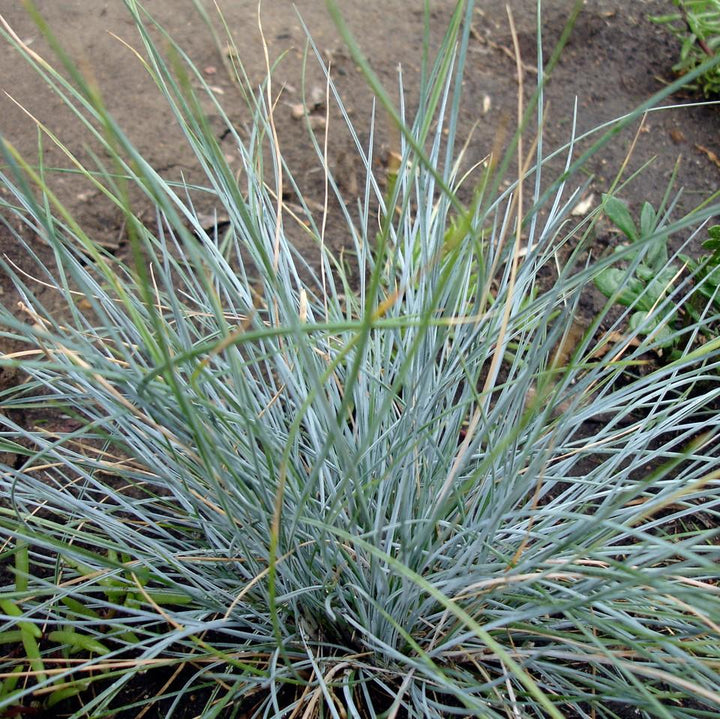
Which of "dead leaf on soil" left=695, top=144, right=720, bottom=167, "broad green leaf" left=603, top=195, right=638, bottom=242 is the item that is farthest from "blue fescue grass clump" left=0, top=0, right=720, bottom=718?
"dead leaf on soil" left=695, top=144, right=720, bottom=167

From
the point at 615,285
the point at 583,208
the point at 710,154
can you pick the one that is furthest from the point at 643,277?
the point at 710,154

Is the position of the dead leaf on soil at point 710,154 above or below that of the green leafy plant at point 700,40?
below

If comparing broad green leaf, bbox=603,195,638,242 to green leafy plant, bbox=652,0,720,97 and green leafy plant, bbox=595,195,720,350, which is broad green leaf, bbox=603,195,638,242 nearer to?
green leafy plant, bbox=595,195,720,350

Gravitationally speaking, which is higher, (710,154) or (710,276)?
(710,276)

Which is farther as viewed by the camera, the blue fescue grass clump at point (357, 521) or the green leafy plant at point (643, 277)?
the green leafy plant at point (643, 277)

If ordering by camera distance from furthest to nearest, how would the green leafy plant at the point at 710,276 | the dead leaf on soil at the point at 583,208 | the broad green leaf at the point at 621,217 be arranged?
the dead leaf on soil at the point at 583,208, the broad green leaf at the point at 621,217, the green leafy plant at the point at 710,276

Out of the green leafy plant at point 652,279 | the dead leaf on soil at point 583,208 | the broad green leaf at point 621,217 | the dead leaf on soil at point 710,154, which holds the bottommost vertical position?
the dead leaf on soil at point 710,154

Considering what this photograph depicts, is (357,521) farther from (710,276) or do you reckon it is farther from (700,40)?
(700,40)

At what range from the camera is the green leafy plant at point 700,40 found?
5.65 ft

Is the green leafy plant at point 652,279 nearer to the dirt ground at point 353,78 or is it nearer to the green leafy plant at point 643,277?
the green leafy plant at point 643,277

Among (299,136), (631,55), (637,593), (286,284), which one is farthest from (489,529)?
(631,55)

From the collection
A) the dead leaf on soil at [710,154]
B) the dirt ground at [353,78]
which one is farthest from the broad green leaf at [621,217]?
the dead leaf on soil at [710,154]

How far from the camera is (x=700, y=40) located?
1.80 m

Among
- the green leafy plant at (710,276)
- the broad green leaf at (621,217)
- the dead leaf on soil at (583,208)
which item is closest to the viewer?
the green leafy plant at (710,276)
